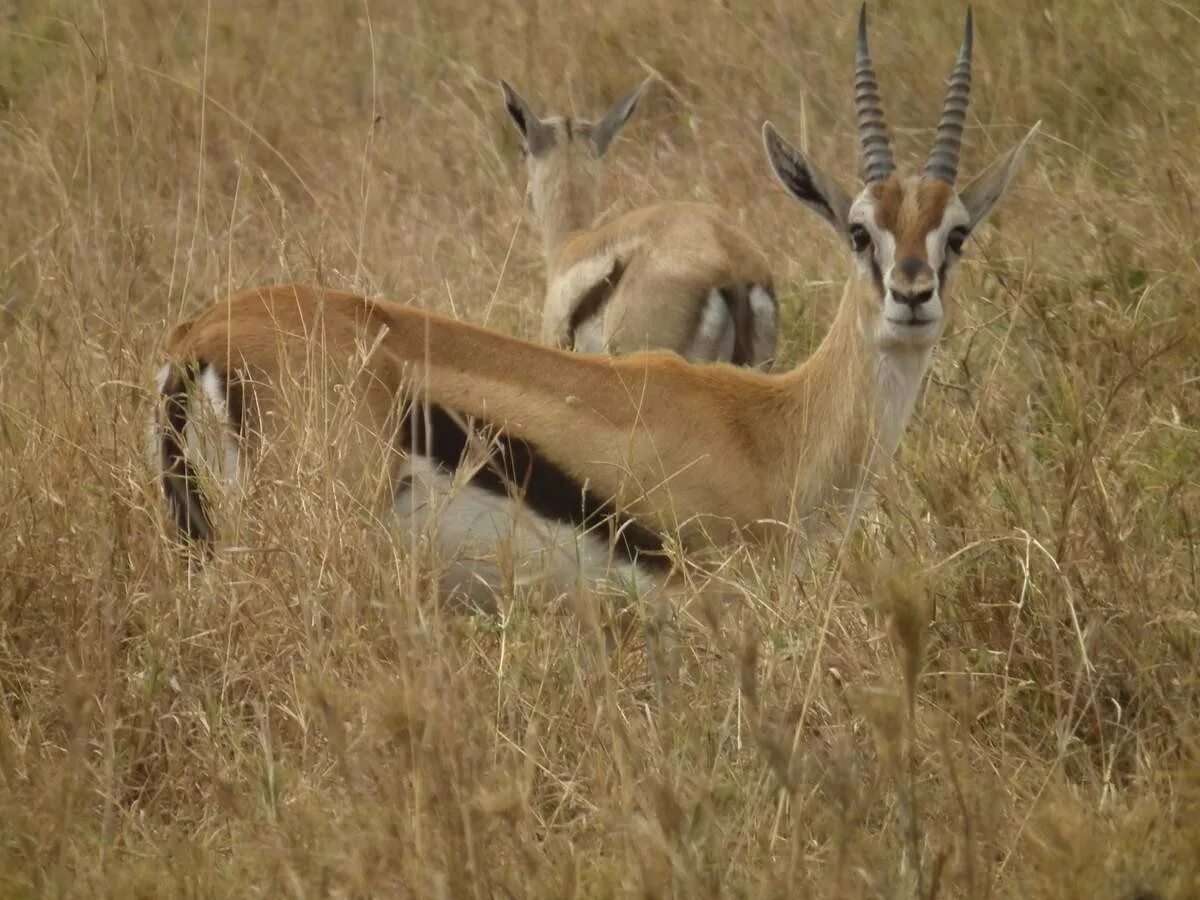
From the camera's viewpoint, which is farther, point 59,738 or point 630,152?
point 630,152

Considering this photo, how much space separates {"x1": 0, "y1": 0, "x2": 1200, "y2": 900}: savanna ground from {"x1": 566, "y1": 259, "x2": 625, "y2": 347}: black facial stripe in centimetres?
33

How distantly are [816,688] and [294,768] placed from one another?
3.03 feet

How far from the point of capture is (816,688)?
3535 mm

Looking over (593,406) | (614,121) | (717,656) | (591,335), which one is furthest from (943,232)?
(614,121)

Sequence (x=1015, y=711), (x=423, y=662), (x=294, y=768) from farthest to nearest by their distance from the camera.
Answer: (x=1015, y=711) → (x=294, y=768) → (x=423, y=662)

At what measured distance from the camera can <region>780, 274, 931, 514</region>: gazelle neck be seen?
4.89m

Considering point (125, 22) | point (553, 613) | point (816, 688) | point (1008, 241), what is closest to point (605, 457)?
point (553, 613)

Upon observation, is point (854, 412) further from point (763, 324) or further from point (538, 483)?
point (763, 324)

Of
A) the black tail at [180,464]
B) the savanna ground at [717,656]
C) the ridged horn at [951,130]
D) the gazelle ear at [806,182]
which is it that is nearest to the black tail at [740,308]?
the savanna ground at [717,656]

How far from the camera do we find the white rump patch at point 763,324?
21.6ft

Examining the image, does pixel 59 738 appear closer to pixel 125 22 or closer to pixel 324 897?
pixel 324 897

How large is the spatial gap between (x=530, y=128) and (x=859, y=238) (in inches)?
137

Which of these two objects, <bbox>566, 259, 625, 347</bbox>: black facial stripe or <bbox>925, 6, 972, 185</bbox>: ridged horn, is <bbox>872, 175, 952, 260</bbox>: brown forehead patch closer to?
<bbox>925, 6, 972, 185</bbox>: ridged horn

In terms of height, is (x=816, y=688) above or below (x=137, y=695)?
above
